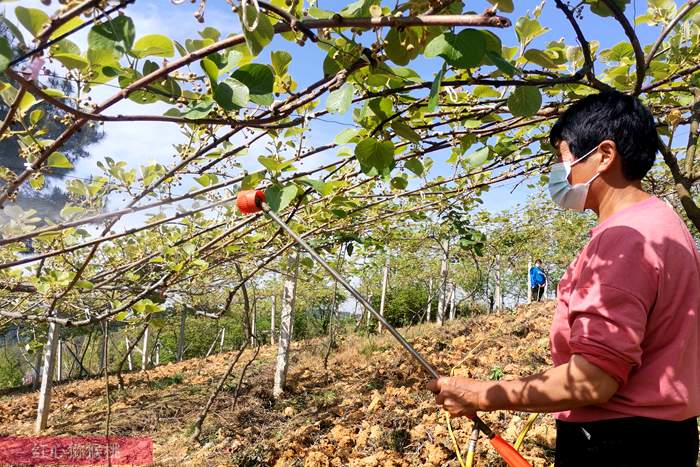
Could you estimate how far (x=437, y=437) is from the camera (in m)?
3.50

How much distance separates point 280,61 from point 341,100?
21cm

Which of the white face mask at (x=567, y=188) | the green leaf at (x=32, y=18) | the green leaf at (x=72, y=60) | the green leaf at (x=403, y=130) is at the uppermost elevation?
the green leaf at (x=403, y=130)

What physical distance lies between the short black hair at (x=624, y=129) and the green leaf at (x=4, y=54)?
117 centimetres

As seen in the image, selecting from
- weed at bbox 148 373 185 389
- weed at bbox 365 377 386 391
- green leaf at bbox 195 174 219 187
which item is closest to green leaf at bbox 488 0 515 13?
green leaf at bbox 195 174 219 187

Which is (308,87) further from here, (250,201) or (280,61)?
(250,201)

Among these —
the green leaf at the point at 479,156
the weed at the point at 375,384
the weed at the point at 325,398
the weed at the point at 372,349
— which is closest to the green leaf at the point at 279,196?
the green leaf at the point at 479,156

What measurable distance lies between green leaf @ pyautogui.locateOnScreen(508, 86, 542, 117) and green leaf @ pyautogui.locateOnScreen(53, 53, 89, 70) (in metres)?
0.99

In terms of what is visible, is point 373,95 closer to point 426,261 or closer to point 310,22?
point 310,22

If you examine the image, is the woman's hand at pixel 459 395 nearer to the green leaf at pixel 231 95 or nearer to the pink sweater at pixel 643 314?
the pink sweater at pixel 643 314

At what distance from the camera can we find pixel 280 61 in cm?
118

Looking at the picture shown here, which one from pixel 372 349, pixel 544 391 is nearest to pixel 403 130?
pixel 544 391

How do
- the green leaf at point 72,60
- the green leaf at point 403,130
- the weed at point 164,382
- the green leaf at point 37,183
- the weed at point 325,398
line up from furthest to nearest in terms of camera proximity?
the weed at point 164,382 → the weed at point 325,398 → the green leaf at point 37,183 → the green leaf at point 403,130 → the green leaf at point 72,60

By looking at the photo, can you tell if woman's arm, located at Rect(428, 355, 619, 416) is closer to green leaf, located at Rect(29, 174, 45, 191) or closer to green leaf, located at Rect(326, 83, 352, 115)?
green leaf, located at Rect(326, 83, 352, 115)

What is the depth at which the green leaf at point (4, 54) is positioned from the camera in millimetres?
658
